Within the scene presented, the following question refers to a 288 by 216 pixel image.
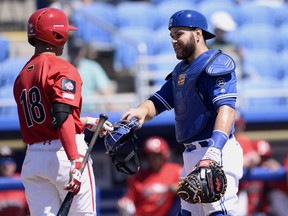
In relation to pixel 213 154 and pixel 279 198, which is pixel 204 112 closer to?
pixel 213 154

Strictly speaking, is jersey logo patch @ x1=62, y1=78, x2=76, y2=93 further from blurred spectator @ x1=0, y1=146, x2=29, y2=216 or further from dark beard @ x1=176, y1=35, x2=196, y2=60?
blurred spectator @ x1=0, y1=146, x2=29, y2=216

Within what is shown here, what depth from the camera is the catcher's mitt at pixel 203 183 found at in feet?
17.0

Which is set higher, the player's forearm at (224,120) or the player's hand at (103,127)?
the player's forearm at (224,120)

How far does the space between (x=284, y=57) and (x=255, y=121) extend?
1.63 m

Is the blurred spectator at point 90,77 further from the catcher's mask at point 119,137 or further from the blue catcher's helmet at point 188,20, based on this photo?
the blue catcher's helmet at point 188,20

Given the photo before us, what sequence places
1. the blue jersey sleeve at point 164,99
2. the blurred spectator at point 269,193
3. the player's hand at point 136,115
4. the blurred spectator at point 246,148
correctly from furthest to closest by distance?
the blurred spectator at point 269,193 < the blurred spectator at point 246,148 < the blue jersey sleeve at point 164,99 < the player's hand at point 136,115

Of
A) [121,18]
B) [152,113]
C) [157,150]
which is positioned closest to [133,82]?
[121,18]

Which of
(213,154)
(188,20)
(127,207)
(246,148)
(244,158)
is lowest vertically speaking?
(127,207)

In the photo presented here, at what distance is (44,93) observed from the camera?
5.55m

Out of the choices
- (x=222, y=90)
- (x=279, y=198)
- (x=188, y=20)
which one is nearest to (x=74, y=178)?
(x=222, y=90)

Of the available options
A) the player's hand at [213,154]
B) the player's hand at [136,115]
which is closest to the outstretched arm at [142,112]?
the player's hand at [136,115]

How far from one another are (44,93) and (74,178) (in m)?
0.59

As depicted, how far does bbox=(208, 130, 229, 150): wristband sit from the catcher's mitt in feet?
0.36

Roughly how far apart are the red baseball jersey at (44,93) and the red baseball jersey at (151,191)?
145 inches
